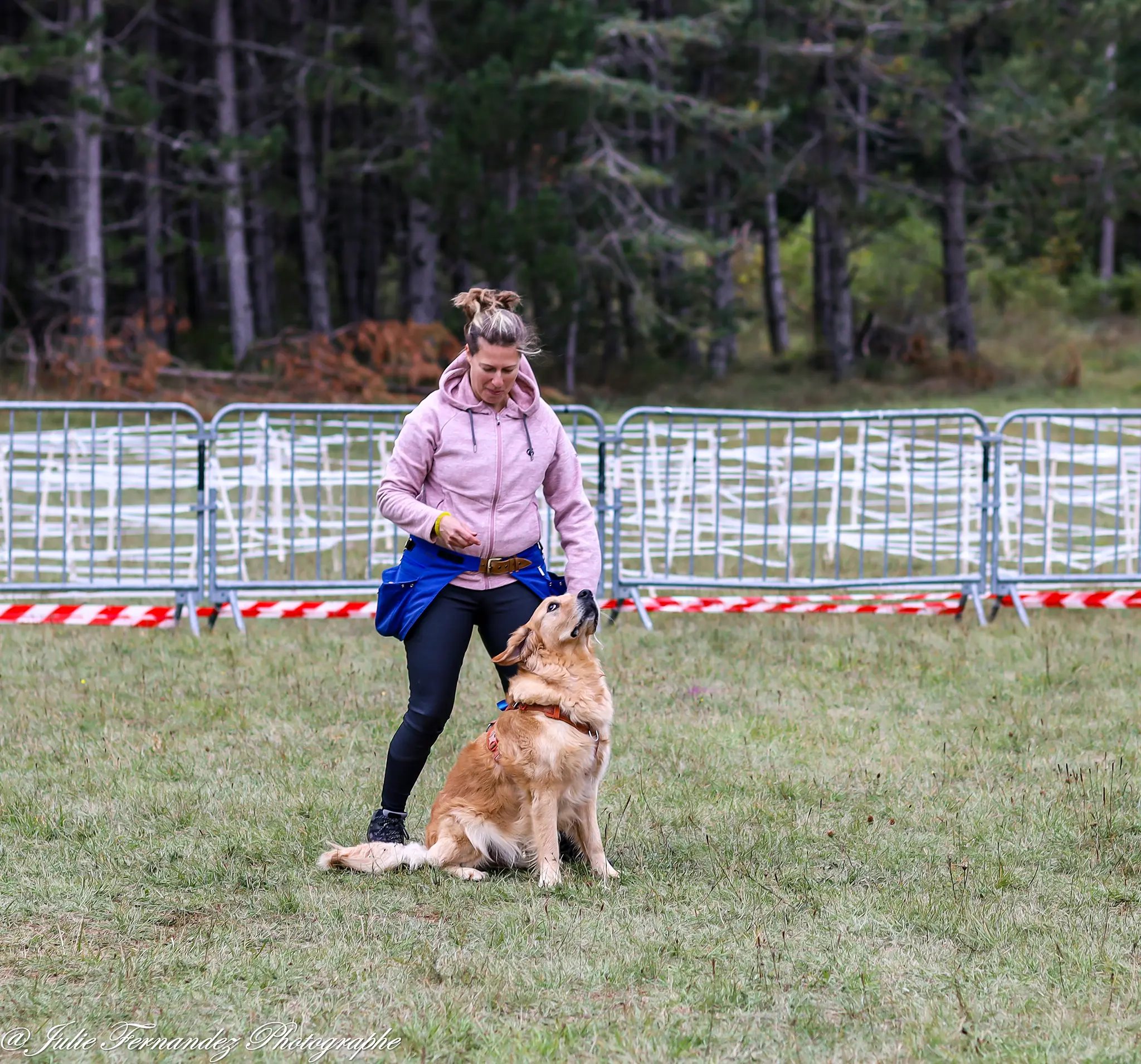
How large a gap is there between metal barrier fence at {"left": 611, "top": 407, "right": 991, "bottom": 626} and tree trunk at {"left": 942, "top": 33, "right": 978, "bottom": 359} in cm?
1769

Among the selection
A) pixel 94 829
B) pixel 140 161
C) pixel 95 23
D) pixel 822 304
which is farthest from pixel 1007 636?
pixel 140 161

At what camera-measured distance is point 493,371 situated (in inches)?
188

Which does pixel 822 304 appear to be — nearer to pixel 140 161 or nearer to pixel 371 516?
pixel 140 161

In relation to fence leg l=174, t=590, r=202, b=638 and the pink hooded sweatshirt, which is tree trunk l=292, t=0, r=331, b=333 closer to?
fence leg l=174, t=590, r=202, b=638

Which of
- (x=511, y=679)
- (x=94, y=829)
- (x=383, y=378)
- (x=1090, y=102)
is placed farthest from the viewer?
(x=1090, y=102)

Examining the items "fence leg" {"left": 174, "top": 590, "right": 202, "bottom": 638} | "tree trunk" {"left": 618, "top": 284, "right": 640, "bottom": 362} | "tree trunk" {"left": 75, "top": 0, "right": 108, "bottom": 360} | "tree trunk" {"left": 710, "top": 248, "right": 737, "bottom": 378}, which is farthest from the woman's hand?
"tree trunk" {"left": 618, "top": 284, "right": 640, "bottom": 362}

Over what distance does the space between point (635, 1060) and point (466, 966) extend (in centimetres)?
74

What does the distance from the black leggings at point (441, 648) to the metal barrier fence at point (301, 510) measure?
2968 mm

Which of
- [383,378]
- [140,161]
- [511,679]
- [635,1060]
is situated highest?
[140,161]

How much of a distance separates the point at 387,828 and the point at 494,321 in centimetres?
175

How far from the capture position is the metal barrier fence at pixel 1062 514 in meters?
9.79

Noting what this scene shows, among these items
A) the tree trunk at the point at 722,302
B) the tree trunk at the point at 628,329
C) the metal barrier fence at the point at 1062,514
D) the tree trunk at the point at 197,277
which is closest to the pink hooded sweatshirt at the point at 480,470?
the metal barrier fence at the point at 1062,514

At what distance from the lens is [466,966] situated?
4.12m

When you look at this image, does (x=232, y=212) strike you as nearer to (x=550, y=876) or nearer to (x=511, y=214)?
(x=511, y=214)
